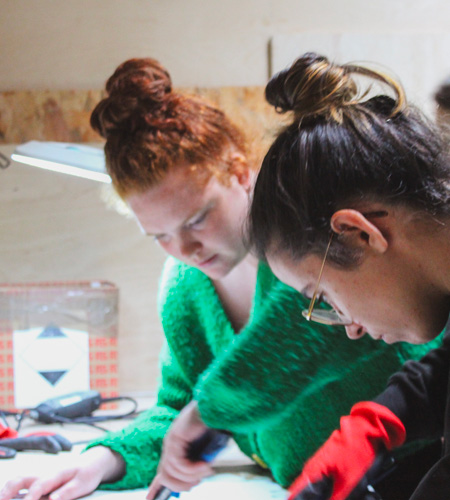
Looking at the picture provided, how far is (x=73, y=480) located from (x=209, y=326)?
331 millimetres

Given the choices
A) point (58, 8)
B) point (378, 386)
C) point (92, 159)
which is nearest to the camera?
point (378, 386)

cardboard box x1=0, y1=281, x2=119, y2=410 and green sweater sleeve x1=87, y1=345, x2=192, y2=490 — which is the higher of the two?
green sweater sleeve x1=87, y1=345, x2=192, y2=490

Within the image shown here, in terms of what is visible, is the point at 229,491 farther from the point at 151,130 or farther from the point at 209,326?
the point at 151,130

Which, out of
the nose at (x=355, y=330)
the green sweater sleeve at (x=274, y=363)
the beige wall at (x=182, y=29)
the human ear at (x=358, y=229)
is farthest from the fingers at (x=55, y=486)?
the beige wall at (x=182, y=29)

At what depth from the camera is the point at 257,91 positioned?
62.2 inches

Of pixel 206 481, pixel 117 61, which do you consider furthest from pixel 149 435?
pixel 117 61

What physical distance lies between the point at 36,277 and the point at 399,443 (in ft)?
3.63

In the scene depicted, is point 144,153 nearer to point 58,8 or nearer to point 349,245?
point 349,245

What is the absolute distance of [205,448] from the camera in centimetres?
88

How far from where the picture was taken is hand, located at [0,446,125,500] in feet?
3.15

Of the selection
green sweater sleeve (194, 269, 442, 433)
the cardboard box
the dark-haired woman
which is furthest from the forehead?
the cardboard box

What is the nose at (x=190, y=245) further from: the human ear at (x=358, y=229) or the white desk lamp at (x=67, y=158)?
the human ear at (x=358, y=229)

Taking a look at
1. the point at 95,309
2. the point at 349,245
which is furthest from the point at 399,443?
the point at 95,309

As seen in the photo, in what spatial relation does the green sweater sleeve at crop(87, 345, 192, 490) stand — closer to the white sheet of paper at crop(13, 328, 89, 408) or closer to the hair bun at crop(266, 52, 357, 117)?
the white sheet of paper at crop(13, 328, 89, 408)
